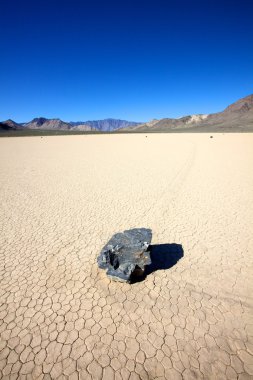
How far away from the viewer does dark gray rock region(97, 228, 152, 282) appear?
4457mm

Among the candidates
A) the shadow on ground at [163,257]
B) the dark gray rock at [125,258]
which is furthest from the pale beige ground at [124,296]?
the dark gray rock at [125,258]

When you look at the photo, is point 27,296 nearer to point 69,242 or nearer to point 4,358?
point 4,358

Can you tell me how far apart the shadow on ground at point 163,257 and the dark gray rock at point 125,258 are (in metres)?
0.32

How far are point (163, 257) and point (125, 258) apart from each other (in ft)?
4.37

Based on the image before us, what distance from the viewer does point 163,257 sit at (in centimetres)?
548

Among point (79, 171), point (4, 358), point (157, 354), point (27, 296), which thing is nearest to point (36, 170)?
point (79, 171)

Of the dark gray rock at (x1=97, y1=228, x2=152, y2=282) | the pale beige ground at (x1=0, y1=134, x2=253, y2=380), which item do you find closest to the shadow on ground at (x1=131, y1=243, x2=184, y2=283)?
the pale beige ground at (x1=0, y1=134, x2=253, y2=380)

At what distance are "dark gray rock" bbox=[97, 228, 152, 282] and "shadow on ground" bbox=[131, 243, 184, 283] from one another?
0.32 meters

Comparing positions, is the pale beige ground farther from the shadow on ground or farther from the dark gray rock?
the dark gray rock

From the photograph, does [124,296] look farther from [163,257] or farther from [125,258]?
[163,257]

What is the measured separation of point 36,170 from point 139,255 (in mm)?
13572

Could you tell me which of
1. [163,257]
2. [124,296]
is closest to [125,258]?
[124,296]

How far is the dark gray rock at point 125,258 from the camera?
446 cm

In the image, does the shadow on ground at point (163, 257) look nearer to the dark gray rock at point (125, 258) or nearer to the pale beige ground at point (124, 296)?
the pale beige ground at point (124, 296)
